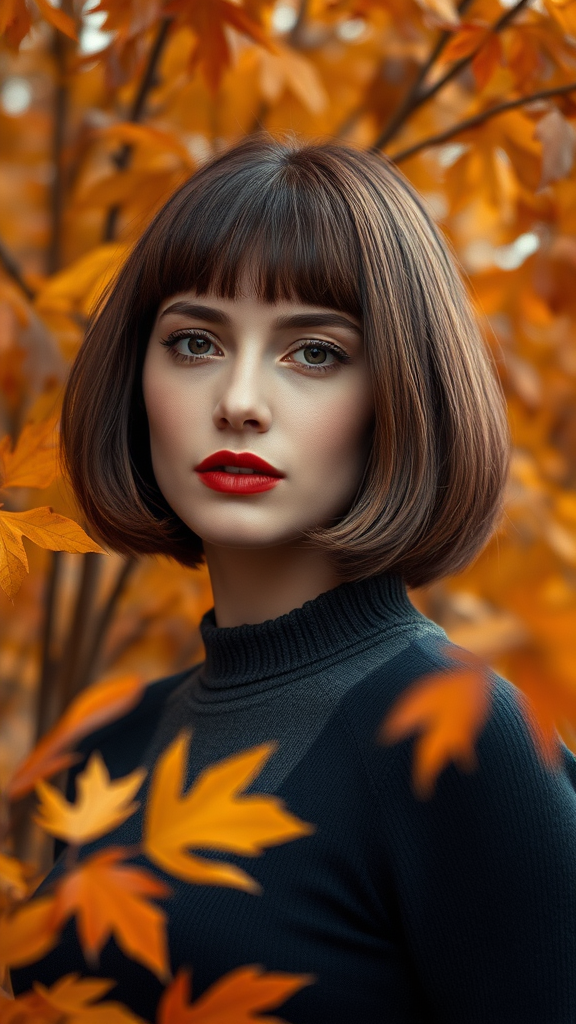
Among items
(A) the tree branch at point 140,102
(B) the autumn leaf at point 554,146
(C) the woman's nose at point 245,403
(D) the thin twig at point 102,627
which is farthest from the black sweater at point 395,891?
(A) the tree branch at point 140,102

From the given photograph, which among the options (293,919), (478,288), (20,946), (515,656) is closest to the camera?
(515,656)

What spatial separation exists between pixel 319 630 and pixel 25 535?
0.35 meters

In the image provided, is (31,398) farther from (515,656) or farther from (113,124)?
(515,656)

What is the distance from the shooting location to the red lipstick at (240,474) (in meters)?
0.92

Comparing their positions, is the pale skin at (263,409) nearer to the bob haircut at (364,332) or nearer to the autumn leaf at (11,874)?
the bob haircut at (364,332)

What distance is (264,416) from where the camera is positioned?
91 cm

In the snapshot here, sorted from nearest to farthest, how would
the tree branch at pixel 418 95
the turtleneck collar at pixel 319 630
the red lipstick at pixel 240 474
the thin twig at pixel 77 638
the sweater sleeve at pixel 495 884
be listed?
1. the sweater sleeve at pixel 495 884
2. the red lipstick at pixel 240 474
3. the turtleneck collar at pixel 319 630
4. the tree branch at pixel 418 95
5. the thin twig at pixel 77 638

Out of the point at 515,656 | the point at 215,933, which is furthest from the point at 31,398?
the point at 515,656

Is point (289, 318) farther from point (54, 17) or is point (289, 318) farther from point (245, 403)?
point (54, 17)

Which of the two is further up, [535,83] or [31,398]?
[535,83]

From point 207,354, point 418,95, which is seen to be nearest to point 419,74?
point 418,95

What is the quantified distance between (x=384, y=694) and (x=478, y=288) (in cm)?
85

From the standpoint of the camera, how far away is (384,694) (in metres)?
0.93

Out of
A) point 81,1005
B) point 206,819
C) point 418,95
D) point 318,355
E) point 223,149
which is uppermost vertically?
point 418,95
